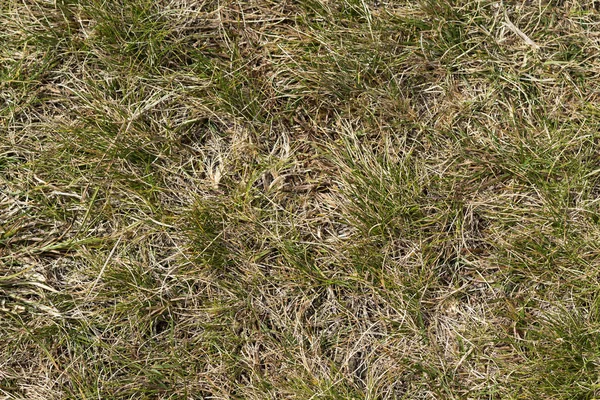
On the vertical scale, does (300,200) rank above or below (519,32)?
below

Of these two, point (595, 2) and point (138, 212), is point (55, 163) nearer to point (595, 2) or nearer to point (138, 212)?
point (138, 212)

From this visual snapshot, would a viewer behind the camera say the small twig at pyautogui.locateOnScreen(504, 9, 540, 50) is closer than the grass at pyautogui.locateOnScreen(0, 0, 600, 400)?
No

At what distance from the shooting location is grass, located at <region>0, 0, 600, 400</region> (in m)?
2.94

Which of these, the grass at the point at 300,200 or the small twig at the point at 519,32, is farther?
the small twig at the point at 519,32

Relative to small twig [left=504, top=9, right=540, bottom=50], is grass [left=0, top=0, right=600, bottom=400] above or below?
below

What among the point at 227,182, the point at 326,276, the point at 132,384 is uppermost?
the point at 227,182

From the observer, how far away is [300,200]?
10.1 feet

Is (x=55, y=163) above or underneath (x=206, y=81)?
underneath

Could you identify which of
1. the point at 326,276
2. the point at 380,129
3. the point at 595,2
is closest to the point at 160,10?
the point at 380,129

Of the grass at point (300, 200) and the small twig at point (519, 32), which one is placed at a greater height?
the small twig at point (519, 32)

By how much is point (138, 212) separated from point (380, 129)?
95 centimetres

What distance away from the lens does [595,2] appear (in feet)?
10.1

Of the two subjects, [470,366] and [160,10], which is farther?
[160,10]

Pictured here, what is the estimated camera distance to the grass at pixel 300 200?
2.94 m
